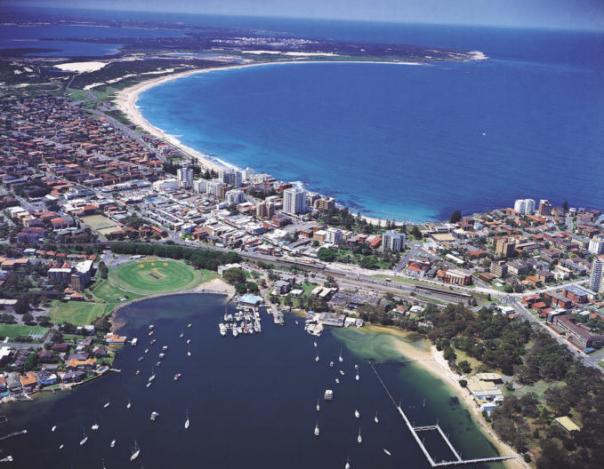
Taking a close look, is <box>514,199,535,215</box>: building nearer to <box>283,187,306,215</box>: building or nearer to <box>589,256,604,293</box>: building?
<box>589,256,604,293</box>: building

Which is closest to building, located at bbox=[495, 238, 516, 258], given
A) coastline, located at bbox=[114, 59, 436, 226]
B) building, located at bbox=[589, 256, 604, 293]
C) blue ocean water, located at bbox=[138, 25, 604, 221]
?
building, located at bbox=[589, 256, 604, 293]

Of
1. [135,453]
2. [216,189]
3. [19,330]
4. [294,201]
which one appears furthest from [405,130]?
[135,453]

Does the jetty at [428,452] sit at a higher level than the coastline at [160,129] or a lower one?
lower

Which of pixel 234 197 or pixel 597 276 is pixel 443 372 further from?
pixel 234 197

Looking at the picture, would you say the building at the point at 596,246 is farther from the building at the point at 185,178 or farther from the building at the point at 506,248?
the building at the point at 185,178

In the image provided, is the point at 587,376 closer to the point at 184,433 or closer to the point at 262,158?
the point at 184,433

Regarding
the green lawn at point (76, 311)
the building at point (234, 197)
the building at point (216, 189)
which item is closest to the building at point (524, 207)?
the building at point (234, 197)
